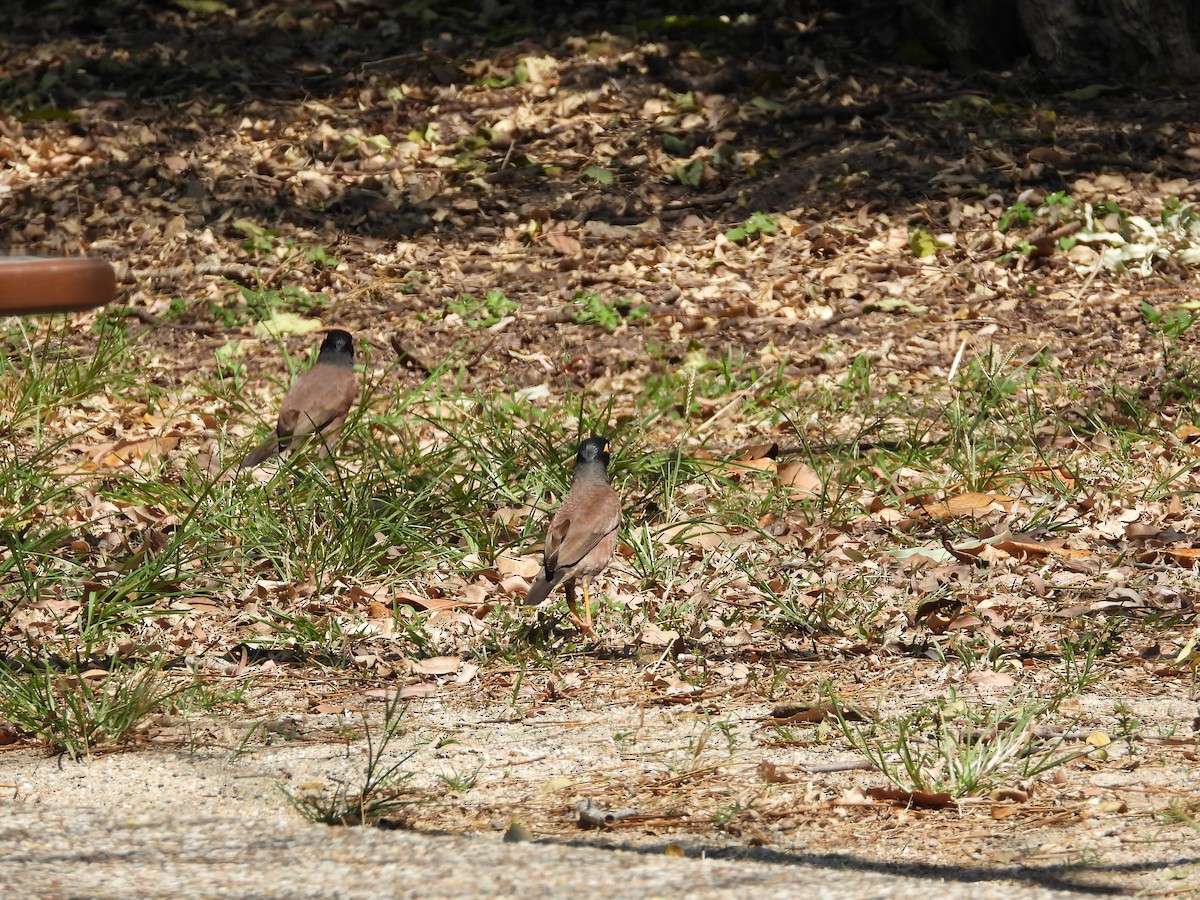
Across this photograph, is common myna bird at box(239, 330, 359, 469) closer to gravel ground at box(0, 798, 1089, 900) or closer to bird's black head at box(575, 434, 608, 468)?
bird's black head at box(575, 434, 608, 468)

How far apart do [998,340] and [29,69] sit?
7672 mm

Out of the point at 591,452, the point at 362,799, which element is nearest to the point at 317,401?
the point at 591,452

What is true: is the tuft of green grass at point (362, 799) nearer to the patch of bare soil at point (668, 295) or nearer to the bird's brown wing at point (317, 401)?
the patch of bare soil at point (668, 295)

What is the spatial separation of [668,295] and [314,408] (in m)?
2.74

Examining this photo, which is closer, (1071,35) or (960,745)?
(960,745)

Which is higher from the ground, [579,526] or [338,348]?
→ [579,526]

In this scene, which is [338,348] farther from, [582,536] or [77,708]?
[77,708]

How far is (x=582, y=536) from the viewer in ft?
16.8

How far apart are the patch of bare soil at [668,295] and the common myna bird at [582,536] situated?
0.80ft

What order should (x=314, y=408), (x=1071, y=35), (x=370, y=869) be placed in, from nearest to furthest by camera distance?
(x=370, y=869) < (x=314, y=408) < (x=1071, y=35)

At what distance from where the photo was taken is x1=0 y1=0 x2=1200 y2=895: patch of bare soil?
3902 millimetres

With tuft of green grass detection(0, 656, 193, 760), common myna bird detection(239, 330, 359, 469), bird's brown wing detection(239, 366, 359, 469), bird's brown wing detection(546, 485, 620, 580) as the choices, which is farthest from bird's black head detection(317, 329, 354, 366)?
tuft of green grass detection(0, 656, 193, 760)

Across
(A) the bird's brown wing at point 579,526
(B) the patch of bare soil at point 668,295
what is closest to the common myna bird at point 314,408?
(B) the patch of bare soil at point 668,295

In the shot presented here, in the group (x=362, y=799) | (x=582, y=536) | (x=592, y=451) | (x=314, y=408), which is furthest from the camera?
(x=314, y=408)
